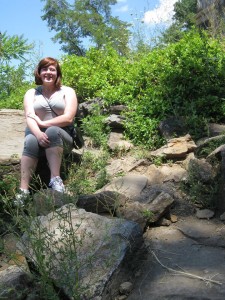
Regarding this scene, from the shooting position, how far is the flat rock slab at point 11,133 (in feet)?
15.6

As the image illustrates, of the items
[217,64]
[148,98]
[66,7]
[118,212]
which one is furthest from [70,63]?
[66,7]

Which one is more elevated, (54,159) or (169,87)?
(169,87)

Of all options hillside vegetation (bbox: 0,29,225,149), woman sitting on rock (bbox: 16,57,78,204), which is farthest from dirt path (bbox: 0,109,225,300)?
hillside vegetation (bbox: 0,29,225,149)

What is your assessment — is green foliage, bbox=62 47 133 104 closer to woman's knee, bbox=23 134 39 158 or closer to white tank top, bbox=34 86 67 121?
white tank top, bbox=34 86 67 121

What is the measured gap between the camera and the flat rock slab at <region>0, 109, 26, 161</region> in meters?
4.77

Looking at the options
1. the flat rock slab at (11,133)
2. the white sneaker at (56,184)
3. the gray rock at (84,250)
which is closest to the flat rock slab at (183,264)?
the gray rock at (84,250)

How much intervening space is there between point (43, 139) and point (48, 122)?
281mm

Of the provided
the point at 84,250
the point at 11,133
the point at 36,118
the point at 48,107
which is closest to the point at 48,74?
the point at 48,107

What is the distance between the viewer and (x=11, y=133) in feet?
19.1

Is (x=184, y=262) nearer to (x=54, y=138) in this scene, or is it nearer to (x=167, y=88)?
(x=54, y=138)

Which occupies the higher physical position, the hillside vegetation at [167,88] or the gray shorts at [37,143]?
the hillside vegetation at [167,88]

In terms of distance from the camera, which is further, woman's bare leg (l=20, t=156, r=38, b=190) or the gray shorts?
the gray shorts

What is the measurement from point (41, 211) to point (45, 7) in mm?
28957

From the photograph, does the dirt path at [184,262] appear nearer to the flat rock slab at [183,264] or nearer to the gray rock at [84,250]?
the flat rock slab at [183,264]
